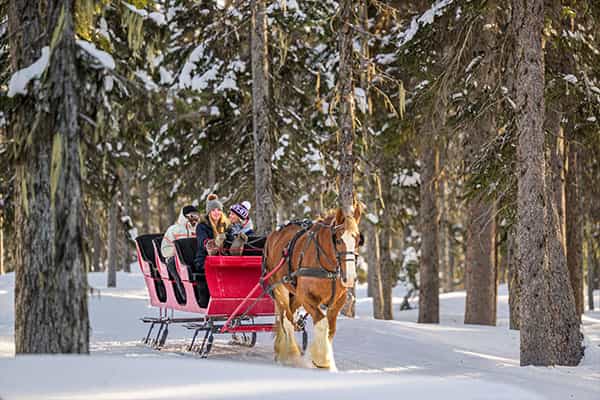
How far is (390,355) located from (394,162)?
10.2m

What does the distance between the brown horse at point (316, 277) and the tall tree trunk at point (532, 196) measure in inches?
111

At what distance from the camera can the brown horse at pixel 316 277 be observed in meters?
9.94

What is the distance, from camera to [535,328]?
11414 mm

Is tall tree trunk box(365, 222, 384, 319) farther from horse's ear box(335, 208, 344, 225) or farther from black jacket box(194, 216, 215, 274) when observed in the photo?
horse's ear box(335, 208, 344, 225)

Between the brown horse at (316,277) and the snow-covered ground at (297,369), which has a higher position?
the brown horse at (316,277)

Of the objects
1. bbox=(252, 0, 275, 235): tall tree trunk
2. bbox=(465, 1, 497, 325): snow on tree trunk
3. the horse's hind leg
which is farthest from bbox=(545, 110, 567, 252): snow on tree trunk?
bbox=(252, 0, 275, 235): tall tree trunk

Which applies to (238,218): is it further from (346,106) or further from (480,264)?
(480,264)

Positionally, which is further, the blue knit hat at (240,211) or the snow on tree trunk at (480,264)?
the snow on tree trunk at (480,264)

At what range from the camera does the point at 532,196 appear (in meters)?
11.3

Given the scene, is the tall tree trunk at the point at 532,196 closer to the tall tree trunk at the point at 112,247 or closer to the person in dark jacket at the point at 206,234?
the person in dark jacket at the point at 206,234

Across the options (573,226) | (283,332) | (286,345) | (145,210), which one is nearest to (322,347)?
(286,345)

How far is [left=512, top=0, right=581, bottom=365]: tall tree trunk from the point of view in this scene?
445 inches

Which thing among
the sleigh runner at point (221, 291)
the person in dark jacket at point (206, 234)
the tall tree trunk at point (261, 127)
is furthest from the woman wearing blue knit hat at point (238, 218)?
the tall tree trunk at point (261, 127)

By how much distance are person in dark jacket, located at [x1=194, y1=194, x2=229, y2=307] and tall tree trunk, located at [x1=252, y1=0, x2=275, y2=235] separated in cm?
384
